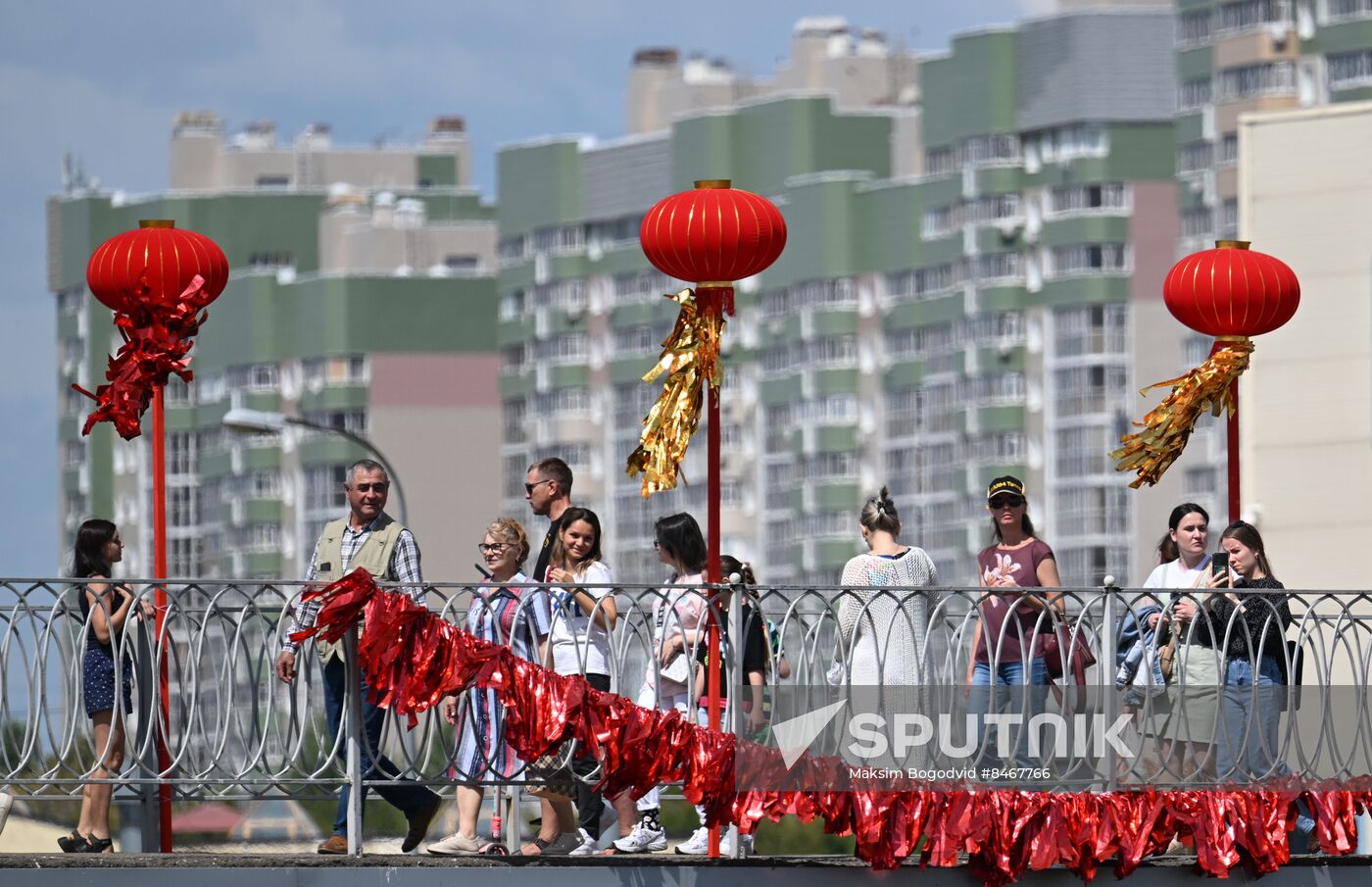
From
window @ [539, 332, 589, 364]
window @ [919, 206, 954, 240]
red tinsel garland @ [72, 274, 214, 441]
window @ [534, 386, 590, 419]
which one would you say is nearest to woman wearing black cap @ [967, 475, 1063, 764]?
red tinsel garland @ [72, 274, 214, 441]

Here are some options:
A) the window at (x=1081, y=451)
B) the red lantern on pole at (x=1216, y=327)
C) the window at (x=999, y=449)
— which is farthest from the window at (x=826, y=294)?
the red lantern on pole at (x=1216, y=327)

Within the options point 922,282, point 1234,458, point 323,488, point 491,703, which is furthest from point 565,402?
point 491,703

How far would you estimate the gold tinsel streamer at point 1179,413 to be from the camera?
1488 cm

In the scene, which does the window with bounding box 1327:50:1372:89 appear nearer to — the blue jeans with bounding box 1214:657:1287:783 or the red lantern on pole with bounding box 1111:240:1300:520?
the red lantern on pole with bounding box 1111:240:1300:520

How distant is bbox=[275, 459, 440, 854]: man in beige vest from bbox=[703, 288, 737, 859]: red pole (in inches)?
49.4

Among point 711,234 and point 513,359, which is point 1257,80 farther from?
point 711,234

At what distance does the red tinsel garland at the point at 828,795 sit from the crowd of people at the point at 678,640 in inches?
5.6

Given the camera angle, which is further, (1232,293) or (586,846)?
(1232,293)

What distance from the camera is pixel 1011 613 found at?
12.8 metres

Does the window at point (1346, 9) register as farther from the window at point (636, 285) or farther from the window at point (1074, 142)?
the window at point (636, 285)

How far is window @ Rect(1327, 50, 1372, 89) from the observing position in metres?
79.2

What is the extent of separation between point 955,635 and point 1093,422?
75.2 m

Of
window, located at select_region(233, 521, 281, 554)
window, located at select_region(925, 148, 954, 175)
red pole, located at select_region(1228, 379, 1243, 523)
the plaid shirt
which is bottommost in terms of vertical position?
window, located at select_region(233, 521, 281, 554)

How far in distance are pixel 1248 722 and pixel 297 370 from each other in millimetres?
102239
